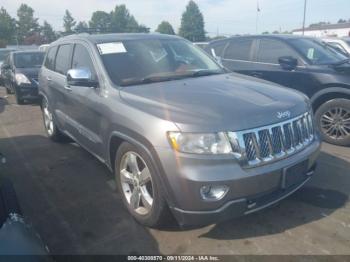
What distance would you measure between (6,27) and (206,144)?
7182 centimetres

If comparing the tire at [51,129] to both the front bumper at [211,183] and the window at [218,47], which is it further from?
the front bumper at [211,183]

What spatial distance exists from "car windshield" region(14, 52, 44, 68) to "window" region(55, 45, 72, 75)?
19.8 ft

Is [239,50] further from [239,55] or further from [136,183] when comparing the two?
[136,183]

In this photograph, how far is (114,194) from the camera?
4023mm

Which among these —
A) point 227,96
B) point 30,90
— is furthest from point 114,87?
point 30,90

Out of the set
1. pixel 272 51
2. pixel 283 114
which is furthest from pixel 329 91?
pixel 283 114

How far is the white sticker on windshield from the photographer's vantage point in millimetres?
3945

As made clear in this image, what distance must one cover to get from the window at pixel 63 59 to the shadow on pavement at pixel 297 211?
3.07m

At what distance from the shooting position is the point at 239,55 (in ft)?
22.5

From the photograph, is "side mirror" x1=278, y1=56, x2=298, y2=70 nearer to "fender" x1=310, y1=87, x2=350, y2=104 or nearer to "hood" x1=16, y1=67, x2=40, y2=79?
"fender" x1=310, y1=87, x2=350, y2=104

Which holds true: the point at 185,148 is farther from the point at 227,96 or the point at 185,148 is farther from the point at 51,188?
the point at 51,188

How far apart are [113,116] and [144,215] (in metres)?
0.99

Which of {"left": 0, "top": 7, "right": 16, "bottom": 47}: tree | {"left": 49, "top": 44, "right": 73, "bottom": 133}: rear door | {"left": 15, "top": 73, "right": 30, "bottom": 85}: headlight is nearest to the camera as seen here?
{"left": 49, "top": 44, "right": 73, "bottom": 133}: rear door

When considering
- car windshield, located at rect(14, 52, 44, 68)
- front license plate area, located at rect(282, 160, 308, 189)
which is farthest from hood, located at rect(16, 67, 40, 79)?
front license plate area, located at rect(282, 160, 308, 189)
